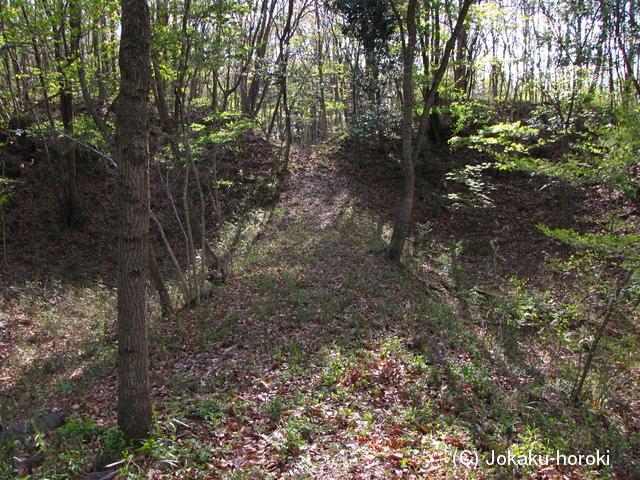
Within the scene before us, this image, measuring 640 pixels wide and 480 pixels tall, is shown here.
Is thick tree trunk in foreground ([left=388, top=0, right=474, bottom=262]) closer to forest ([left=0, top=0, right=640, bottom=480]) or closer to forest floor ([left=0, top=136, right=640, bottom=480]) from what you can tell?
Answer: forest ([left=0, top=0, right=640, bottom=480])

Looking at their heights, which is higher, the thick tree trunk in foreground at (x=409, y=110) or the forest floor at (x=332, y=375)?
the thick tree trunk in foreground at (x=409, y=110)

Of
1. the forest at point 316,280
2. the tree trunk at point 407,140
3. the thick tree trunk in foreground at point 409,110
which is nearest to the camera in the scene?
the forest at point 316,280

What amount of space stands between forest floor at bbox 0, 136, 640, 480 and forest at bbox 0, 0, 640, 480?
4cm

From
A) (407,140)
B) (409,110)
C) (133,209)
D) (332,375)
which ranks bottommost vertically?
(332,375)

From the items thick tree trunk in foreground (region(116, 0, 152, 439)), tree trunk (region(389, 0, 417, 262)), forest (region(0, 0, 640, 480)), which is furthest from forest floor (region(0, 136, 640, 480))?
tree trunk (region(389, 0, 417, 262))

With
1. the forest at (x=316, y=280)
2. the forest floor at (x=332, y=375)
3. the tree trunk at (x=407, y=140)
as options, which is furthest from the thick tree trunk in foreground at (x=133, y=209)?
the tree trunk at (x=407, y=140)

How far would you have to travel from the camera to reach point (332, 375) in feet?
19.4

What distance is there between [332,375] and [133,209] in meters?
3.71

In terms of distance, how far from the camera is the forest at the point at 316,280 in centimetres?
412

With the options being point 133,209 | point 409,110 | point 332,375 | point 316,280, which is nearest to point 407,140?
point 409,110

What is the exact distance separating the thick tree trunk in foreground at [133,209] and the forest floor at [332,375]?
0.58 metres

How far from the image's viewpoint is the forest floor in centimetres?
419

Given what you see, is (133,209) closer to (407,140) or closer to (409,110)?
(407,140)

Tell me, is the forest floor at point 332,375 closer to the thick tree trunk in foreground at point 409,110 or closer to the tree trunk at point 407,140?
the tree trunk at point 407,140
